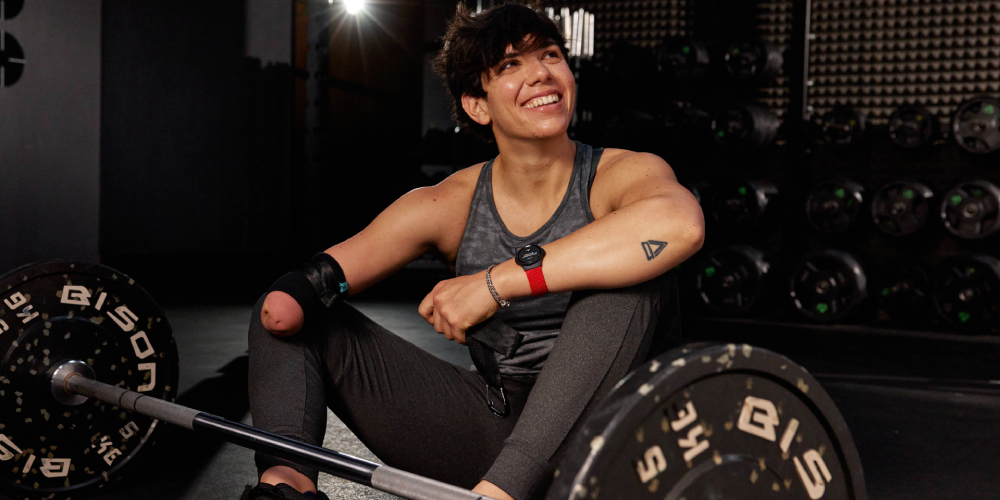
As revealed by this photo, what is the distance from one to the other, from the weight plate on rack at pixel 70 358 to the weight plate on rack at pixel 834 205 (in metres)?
4.33

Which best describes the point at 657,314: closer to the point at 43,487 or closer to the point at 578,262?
the point at 578,262

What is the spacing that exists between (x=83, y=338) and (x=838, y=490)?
1432 millimetres

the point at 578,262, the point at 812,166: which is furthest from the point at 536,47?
the point at 812,166

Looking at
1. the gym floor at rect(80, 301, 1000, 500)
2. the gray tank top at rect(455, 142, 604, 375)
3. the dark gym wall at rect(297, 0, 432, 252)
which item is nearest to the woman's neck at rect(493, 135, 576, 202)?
the gray tank top at rect(455, 142, 604, 375)

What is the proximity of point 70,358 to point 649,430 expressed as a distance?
1312mm

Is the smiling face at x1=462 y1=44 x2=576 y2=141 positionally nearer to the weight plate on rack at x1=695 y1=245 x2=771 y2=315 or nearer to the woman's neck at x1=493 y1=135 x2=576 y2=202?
A: the woman's neck at x1=493 y1=135 x2=576 y2=202

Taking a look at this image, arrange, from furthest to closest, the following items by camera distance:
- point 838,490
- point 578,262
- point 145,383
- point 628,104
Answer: point 628,104
point 145,383
point 578,262
point 838,490

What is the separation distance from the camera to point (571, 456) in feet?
2.48

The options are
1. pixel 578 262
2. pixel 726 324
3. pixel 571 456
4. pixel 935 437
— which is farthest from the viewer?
pixel 726 324

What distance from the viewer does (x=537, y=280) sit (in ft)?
3.77

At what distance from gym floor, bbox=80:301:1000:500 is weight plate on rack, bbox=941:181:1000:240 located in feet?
4.35

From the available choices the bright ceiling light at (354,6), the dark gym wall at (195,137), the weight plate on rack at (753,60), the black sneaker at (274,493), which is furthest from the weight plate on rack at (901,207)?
the black sneaker at (274,493)

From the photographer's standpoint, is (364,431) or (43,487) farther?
(43,487)

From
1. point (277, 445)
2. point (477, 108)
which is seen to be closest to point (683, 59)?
point (477, 108)
